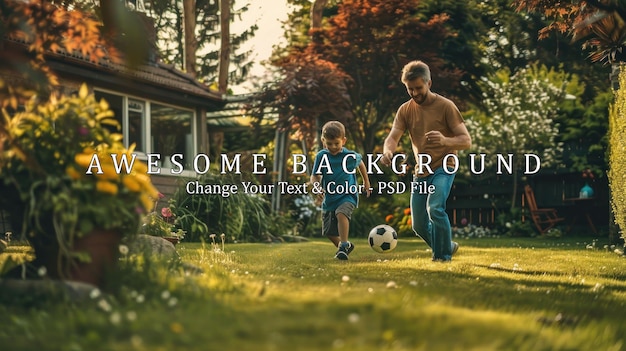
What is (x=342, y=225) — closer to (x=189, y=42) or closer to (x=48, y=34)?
(x=48, y=34)

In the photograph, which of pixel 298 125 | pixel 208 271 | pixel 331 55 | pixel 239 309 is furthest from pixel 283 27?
pixel 239 309

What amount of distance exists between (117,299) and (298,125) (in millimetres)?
11457

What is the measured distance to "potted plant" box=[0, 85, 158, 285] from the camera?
12.6 ft

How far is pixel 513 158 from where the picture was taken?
16172mm

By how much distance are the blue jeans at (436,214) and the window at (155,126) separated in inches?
329

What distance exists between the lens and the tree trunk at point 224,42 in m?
20.8

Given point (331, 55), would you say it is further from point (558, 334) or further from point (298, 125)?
point (558, 334)

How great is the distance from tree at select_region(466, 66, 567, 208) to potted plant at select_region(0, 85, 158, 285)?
42.1ft

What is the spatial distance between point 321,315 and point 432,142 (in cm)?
371

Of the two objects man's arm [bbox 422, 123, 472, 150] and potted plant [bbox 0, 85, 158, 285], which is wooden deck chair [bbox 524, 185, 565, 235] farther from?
potted plant [bbox 0, 85, 158, 285]

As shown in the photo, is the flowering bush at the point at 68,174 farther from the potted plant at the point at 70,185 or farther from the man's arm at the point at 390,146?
the man's arm at the point at 390,146

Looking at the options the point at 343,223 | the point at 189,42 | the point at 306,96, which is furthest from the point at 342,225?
the point at 189,42

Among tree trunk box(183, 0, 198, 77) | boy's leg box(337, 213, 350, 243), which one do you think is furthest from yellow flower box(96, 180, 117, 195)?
tree trunk box(183, 0, 198, 77)

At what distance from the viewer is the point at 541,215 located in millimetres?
15430
